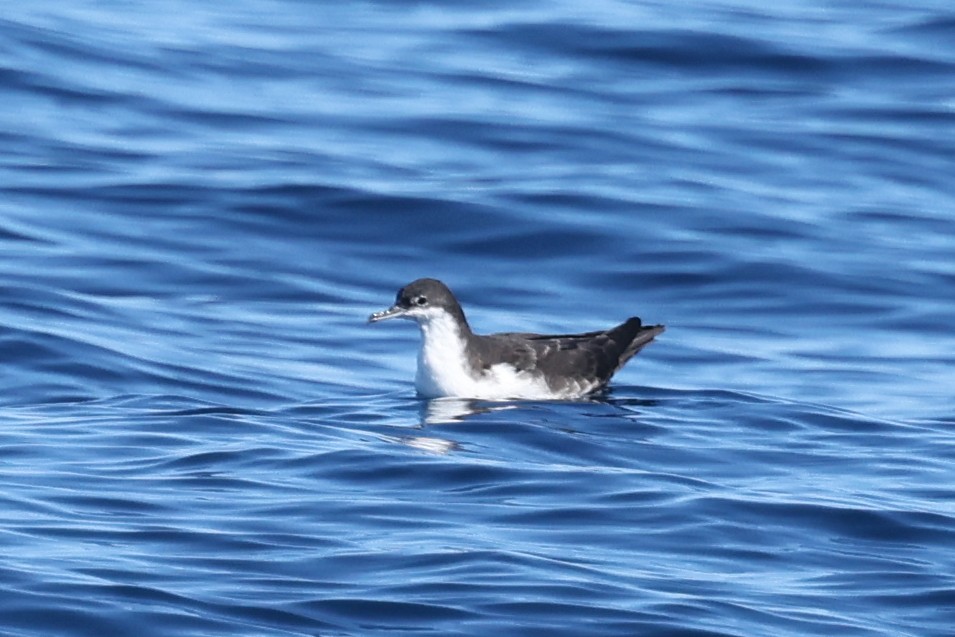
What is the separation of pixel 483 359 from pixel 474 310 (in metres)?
3.00

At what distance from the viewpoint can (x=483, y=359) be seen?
13484mm

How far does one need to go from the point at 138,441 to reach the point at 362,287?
5721 mm

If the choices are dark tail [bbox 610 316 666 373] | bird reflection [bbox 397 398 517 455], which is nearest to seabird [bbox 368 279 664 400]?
bird reflection [bbox 397 398 517 455]

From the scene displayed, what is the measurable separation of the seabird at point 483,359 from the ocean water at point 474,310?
0.88 feet

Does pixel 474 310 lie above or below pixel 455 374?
above

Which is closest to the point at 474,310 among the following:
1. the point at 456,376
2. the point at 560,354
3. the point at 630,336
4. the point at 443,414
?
the point at 630,336

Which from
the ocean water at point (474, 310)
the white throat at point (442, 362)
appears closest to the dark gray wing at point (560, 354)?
the white throat at point (442, 362)

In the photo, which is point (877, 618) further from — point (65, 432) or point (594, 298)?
point (594, 298)

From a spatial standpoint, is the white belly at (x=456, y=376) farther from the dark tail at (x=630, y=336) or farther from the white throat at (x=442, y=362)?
the dark tail at (x=630, y=336)

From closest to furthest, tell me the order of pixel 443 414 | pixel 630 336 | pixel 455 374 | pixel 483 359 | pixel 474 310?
pixel 443 414 < pixel 455 374 < pixel 483 359 < pixel 630 336 < pixel 474 310

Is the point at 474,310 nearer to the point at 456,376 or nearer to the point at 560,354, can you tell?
the point at 560,354

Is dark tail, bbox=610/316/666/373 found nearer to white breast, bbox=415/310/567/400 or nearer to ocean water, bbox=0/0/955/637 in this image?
ocean water, bbox=0/0/955/637

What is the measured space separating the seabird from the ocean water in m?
0.27

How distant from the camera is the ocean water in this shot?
27.3 feet
